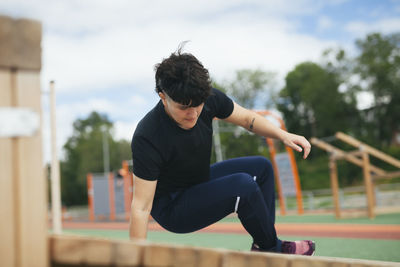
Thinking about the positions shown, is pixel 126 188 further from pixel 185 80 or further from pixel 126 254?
pixel 126 254

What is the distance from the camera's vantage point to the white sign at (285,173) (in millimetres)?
13301

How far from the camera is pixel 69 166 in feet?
196

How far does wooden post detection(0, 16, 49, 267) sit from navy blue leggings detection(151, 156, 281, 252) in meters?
1.39

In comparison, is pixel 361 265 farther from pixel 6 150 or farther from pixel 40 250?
pixel 6 150

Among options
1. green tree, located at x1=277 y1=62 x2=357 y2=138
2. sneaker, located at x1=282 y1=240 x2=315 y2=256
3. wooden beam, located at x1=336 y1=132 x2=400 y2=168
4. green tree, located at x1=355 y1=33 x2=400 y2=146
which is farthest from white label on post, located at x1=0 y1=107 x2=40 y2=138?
green tree, located at x1=277 y1=62 x2=357 y2=138

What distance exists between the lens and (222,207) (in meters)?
2.57

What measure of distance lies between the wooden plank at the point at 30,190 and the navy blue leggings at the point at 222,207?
1.40 metres

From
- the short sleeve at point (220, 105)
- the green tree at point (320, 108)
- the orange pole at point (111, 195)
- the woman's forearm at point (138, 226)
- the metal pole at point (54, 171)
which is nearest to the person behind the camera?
the metal pole at point (54, 171)

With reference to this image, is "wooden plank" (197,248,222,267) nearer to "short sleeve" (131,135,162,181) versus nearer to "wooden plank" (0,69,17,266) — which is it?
"wooden plank" (0,69,17,266)

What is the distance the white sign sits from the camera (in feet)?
43.6

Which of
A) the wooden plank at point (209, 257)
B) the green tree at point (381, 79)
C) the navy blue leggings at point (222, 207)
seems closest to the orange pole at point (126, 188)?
the navy blue leggings at point (222, 207)

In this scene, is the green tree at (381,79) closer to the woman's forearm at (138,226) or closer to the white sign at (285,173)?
the white sign at (285,173)

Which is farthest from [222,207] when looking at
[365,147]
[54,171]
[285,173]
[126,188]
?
[126,188]

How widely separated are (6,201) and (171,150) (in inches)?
55.6
